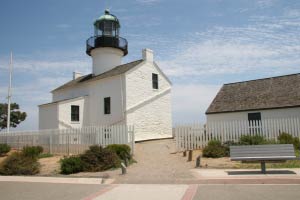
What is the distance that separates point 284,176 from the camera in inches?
350

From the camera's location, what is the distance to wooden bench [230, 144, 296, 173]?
9531 mm

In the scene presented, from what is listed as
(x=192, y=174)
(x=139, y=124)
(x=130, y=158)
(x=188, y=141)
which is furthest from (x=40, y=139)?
(x=192, y=174)

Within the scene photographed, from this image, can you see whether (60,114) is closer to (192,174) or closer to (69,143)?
(69,143)

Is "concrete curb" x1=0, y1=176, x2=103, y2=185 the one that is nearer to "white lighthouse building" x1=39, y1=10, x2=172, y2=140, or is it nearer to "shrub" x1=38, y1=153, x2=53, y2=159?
"shrub" x1=38, y1=153, x2=53, y2=159

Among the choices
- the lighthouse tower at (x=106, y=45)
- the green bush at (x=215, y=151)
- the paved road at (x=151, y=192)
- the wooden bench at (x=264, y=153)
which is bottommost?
the paved road at (x=151, y=192)

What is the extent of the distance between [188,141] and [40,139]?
31.9ft

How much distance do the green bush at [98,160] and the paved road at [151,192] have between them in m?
2.62

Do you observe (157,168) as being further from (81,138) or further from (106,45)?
(106,45)

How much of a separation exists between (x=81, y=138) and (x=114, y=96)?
19.8ft

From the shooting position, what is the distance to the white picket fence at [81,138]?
16.2 metres

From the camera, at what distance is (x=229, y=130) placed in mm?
17094

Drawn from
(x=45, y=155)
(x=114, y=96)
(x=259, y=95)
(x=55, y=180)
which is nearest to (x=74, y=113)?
(x=114, y=96)

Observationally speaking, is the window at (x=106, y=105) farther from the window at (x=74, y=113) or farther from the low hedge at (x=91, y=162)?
the low hedge at (x=91, y=162)

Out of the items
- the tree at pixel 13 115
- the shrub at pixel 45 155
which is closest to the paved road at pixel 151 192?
the shrub at pixel 45 155
